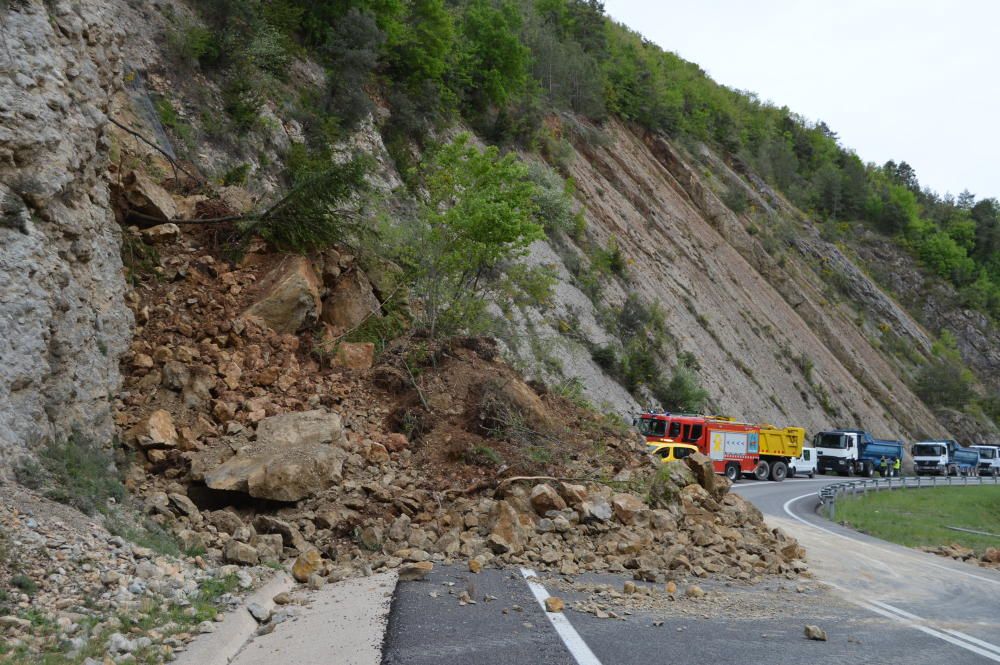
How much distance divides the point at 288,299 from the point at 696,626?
8078mm

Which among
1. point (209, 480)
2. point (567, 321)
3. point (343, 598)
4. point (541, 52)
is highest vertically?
point (541, 52)

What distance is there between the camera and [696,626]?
20.2ft

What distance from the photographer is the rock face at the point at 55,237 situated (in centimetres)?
722

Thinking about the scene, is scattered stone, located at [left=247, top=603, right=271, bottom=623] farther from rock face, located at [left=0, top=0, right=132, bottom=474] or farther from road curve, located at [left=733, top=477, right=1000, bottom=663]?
road curve, located at [left=733, top=477, right=1000, bottom=663]

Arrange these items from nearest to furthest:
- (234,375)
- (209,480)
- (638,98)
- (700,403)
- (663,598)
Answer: (663,598) → (209,480) → (234,375) → (700,403) → (638,98)

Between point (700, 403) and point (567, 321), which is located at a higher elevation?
point (567, 321)

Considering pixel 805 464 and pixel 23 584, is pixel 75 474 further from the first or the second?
pixel 805 464

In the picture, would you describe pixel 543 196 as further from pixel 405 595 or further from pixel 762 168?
pixel 762 168

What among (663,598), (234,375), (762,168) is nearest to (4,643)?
(663,598)

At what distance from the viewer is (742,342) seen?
129 ft

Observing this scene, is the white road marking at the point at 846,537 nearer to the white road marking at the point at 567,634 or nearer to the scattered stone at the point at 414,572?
the white road marking at the point at 567,634

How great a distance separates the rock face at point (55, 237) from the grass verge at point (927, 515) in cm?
1732

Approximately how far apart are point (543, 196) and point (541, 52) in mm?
16965

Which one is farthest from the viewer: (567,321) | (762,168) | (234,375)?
(762,168)
